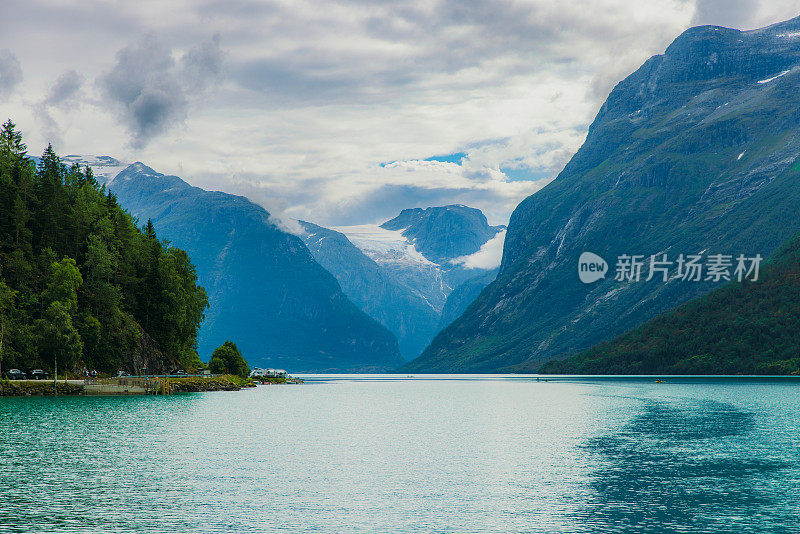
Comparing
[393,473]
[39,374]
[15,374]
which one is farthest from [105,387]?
[393,473]

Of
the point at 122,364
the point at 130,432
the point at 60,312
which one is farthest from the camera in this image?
the point at 122,364

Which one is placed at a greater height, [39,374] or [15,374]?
[15,374]

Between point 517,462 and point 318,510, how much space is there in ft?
85.1

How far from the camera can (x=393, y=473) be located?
59906mm

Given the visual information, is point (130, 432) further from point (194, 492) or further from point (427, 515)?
point (427, 515)

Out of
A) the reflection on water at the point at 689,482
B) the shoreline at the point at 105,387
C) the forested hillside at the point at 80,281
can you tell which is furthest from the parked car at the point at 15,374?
the reflection on water at the point at 689,482

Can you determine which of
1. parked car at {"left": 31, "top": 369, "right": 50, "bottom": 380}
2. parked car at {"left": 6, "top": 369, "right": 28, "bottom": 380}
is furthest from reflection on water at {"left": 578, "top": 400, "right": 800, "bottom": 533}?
parked car at {"left": 31, "top": 369, "right": 50, "bottom": 380}

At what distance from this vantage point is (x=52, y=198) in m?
166

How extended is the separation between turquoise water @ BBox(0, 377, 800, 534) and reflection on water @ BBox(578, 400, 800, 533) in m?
0.19

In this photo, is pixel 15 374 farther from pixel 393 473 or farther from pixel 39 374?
pixel 393 473

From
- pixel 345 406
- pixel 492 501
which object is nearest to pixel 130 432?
pixel 492 501

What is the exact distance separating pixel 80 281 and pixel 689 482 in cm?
12667

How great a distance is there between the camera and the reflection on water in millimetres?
42594

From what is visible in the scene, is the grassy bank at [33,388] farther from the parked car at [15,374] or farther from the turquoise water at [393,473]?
the turquoise water at [393,473]
